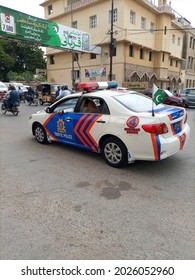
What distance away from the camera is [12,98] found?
1234 centimetres

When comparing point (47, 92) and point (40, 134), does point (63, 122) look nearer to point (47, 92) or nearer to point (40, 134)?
point (40, 134)

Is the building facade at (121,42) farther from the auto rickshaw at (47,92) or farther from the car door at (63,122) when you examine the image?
the car door at (63,122)

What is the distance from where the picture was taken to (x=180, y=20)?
1559 inches

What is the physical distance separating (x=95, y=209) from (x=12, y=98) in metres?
10.7

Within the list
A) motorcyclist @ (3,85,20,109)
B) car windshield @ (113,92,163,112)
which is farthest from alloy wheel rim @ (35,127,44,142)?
motorcyclist @ (3,85,20,109)

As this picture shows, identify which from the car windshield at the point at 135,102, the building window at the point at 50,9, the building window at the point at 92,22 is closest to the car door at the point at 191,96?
the car windshield at the point at 135,102

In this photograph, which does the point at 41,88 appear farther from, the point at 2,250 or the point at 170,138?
the point at 2,250

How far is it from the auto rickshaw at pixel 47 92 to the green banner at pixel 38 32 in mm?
3857

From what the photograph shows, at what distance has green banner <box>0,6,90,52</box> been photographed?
55.0 ft

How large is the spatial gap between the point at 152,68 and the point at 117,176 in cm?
3060

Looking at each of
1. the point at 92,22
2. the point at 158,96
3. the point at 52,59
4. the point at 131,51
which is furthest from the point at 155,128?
the point at 52,59

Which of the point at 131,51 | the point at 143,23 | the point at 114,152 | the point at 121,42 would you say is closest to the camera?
the point at 114,152

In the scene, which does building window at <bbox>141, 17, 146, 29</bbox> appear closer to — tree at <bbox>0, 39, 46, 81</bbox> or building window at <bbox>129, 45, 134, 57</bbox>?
building window at <bbox>129, 45, 134, 57</bbox>
